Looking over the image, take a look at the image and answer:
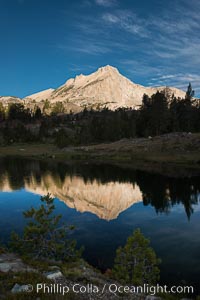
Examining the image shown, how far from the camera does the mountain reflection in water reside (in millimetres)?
51594

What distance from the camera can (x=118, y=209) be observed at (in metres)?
49.8

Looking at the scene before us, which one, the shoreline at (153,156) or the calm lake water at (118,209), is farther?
the shoreline at (153,156)

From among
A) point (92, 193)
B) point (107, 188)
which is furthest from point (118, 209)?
point (107, 188)

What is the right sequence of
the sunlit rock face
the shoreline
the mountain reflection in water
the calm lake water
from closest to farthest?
the calm lake water → the sunlit rock face → the mountain reflection in water → the shoreline

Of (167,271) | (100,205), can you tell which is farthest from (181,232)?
(100,205)

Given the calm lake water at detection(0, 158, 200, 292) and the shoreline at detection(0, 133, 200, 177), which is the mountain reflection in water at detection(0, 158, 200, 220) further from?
the shoreline at detection(0, 133, 200, 177)

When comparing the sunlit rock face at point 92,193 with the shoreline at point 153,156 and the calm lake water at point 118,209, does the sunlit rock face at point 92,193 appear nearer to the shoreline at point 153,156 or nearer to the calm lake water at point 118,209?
the calm lake water at point 118,209

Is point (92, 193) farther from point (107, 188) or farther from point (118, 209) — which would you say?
point (118, 209)

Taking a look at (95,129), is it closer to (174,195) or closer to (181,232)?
(174,195)

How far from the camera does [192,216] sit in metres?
44.6

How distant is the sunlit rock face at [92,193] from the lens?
49.8m

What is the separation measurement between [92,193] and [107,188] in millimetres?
6285

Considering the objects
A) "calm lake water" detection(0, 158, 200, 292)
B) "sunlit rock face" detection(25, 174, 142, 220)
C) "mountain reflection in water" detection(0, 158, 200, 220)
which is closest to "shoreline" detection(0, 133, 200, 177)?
"mountain reflection in water" detection(0, 158, 200, 220)

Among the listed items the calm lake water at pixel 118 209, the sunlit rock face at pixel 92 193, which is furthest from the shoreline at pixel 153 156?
the sunlit rock face at pixel 92 193
